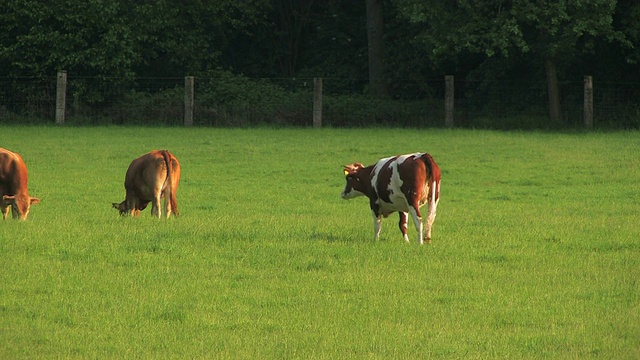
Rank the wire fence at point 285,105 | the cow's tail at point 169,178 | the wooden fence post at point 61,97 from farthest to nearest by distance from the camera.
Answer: the wire fence at point 285,105
the wooden fence post at point 61,97
the cow's tail at point 169,178

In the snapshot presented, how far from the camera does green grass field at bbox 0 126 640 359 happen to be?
8.34 meters

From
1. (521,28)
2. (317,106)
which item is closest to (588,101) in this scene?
(521,28)

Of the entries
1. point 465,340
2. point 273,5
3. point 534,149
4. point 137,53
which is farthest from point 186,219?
point 273,5

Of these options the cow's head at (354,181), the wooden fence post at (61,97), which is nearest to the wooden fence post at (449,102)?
the wooden fence post at (61,97)

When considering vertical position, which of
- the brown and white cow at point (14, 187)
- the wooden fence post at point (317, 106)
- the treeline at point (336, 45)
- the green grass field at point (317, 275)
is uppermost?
the treeline at point (336, 45)

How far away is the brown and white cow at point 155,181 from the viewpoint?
1557 cm

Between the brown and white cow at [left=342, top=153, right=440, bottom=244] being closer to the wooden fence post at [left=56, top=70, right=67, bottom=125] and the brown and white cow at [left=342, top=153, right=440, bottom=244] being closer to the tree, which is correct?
the tree

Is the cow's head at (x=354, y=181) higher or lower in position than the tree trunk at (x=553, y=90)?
lower

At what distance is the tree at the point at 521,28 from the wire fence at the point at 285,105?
4.48ft

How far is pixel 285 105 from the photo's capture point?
3762 cm

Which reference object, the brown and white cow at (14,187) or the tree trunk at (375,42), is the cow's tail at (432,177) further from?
the tree trunk at (375,42)

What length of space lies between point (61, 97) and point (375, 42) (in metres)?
12.0

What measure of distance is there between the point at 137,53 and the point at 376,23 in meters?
8.88

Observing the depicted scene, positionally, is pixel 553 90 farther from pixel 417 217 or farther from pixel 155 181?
pixel 417 217
